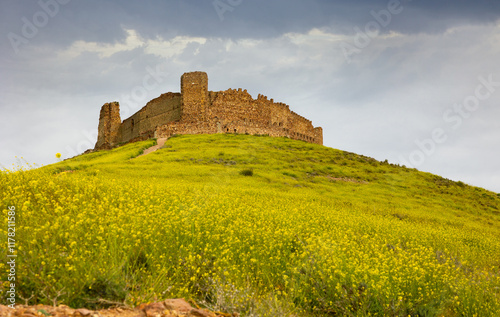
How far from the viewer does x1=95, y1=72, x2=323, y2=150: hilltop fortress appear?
137 ft

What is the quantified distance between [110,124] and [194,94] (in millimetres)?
16387

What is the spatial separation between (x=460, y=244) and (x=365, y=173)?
1621 centimetres

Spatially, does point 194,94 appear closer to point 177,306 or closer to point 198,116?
point 198,116

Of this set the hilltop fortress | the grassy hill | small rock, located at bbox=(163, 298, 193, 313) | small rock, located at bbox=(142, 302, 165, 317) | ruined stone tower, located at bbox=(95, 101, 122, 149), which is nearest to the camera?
small rock, located at bbox=(142, 302, 165, 317)

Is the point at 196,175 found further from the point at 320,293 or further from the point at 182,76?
the point at 182,76

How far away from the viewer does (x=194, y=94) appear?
4291 cm

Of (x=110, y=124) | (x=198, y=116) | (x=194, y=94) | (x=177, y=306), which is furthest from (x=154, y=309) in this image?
(x=110, y=124)

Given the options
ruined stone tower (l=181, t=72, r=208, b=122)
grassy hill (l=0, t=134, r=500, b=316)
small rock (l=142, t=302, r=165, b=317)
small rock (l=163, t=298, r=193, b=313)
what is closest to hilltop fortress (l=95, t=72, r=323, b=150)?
ruined stone tower (l=181, t=72, r=208, b=122)

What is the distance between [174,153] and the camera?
1094 inches

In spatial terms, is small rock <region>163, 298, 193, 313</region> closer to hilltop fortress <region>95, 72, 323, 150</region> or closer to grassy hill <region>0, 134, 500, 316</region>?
grassy hill <region>0, 134, 500, 316</region>

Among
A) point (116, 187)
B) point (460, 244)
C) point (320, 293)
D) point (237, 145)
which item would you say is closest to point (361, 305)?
point (320, 293)

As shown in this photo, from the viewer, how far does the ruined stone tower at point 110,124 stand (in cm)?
5097

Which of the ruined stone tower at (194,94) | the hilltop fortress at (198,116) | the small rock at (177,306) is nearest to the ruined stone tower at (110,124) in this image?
the hilltop fortress at (198,116)

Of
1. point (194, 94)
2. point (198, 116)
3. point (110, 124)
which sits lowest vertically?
point (198, 116)
